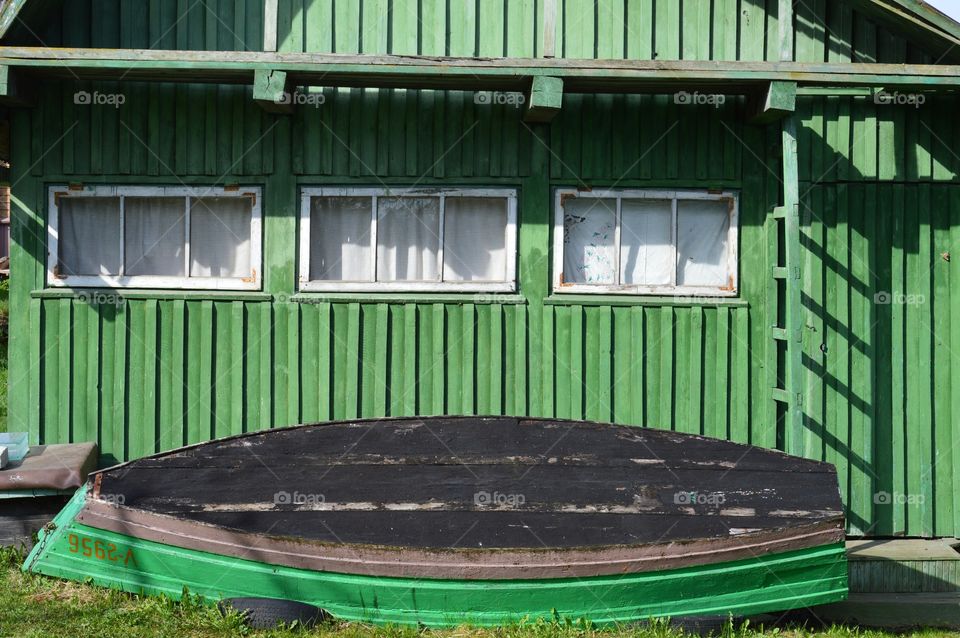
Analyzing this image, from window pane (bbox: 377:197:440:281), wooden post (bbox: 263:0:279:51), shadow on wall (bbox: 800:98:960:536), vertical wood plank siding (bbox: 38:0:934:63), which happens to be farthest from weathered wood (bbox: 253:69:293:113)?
shadow on wall (bbox: 800:98:960:536)

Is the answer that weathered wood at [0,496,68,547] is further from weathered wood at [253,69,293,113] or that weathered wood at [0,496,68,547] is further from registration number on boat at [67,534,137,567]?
weathered wood at [253,69,293,113]

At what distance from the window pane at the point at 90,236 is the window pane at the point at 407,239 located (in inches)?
88.7

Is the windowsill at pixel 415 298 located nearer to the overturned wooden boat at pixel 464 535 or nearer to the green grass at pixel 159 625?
the overturned wooden boat at pixel 464 535

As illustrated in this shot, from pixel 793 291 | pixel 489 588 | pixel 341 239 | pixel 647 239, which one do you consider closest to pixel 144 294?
pixel 341 239

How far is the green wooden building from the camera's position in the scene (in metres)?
6.84

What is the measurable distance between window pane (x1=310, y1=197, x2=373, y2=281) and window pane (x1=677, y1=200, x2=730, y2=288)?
8.67 feet

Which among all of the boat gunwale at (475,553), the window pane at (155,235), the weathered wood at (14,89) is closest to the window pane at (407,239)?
the window pane at (155,235)

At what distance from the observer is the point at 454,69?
6.10 metres

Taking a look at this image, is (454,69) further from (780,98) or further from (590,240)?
(780,98)

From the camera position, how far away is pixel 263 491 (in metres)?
5.34

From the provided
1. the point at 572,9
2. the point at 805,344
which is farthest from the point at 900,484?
the point at 572,9

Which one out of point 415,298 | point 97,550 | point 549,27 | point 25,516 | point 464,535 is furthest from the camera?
point 415,298

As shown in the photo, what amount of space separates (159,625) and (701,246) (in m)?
4.99

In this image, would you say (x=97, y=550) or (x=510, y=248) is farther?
(x=510, y=248)
